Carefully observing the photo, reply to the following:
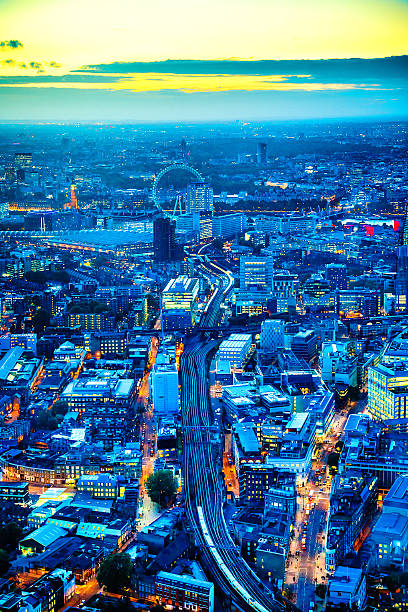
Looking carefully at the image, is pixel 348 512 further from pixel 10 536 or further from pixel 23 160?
pixel 23 160

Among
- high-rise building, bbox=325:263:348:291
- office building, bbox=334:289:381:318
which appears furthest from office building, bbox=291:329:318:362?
high-rise building, bbox=325:263:348:291

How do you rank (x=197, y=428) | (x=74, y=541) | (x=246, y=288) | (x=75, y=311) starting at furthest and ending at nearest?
(x=246, y=288) → (x=75, y=311) → (x=197, y=428) → (x=74, y=541)

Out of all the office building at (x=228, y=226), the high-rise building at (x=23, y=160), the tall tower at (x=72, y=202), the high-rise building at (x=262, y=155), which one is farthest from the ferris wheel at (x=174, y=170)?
the office building at (x=228, y=226)

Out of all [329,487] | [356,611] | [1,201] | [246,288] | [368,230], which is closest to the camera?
[356,611]

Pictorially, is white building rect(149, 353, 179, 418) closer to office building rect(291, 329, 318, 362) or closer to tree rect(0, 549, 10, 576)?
office building rect(291, 329, 318, 362)

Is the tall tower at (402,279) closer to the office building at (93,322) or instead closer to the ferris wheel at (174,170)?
the office building at (93,322)

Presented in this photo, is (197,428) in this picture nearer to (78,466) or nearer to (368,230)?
(78,466)

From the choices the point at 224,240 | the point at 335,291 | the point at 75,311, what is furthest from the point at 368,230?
the point at 75,311
